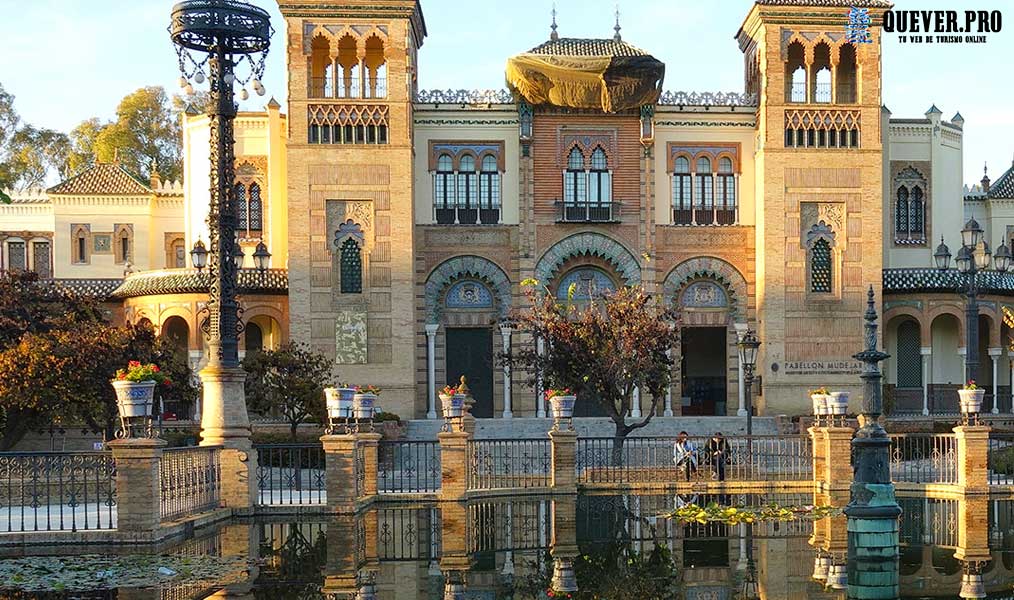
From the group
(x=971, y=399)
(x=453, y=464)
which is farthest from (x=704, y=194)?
(x=453, y=464)

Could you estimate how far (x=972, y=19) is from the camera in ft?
95.5

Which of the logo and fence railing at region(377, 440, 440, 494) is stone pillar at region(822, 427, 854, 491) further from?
the logo

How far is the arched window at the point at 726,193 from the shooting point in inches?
1346

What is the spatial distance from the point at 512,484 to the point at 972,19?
1670cm

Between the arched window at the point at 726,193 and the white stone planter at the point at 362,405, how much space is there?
60.5 ft

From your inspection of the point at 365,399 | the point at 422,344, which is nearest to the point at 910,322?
the point at 422,344

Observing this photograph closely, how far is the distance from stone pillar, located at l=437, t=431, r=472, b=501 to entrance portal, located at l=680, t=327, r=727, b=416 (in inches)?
783

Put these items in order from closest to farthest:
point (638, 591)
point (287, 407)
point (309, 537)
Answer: point (638, 591) → point (309, 537) → point (287, 407)

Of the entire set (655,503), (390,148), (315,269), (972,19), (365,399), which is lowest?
(655,503)

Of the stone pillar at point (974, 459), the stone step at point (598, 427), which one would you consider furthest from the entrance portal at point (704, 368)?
the stone pillar at point (974, 459)

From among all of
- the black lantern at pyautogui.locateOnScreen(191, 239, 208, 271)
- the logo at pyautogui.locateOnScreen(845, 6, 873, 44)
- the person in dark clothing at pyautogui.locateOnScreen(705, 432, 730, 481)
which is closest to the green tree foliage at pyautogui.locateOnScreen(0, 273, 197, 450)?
the black lantern at pyautogui.locateOnScreen(191, 239, 208, 271)

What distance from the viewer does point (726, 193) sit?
34.2m

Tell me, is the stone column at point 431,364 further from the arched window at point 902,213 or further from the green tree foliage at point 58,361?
the arched window at point 902,213

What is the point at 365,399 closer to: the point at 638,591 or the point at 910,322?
the point at 638,591
